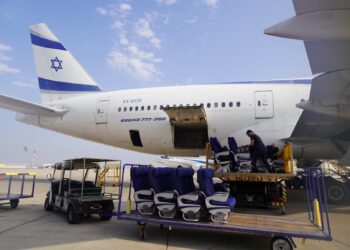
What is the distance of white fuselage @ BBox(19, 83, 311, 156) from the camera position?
12117 mm

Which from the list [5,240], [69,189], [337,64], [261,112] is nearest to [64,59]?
[69,189]

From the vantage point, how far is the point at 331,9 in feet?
16.4

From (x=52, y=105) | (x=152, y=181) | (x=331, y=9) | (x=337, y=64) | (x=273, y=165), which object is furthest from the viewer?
(x=52, y=105)

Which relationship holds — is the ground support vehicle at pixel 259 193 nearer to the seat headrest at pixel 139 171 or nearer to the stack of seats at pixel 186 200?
the stack of seats at pixel 186 200

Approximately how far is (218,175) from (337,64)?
4.46 meters

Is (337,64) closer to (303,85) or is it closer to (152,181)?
(303,85)

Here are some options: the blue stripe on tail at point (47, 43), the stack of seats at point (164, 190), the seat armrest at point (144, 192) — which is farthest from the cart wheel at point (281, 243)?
the blue stripe on tail at point (47, 43)

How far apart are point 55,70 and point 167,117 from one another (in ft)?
27.4

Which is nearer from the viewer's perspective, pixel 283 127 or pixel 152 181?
pixel 152 181

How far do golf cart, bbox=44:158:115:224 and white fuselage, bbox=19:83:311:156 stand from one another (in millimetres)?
4637

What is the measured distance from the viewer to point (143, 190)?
718cm

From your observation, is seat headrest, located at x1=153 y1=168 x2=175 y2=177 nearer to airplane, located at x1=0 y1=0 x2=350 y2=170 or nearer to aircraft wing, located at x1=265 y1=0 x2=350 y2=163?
aircraft wing, located at x1=265 y1=0 x2=350 y2=163

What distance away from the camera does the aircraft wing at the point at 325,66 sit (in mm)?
5043

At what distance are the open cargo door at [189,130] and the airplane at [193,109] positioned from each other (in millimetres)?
47
